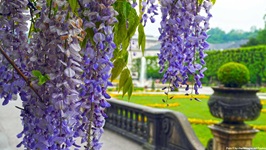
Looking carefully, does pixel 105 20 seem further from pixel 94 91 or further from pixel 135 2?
pixel 135 2

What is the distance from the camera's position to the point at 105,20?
0.80m

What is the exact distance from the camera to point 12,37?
3.01ft

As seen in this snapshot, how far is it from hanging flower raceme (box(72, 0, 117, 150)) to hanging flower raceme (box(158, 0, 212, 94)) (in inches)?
13.9

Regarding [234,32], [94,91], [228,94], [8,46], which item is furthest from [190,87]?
[234,32]

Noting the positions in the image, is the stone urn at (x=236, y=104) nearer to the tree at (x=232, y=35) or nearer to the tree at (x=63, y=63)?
the tree at (x=63, y=63)

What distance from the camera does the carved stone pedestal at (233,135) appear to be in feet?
15.6

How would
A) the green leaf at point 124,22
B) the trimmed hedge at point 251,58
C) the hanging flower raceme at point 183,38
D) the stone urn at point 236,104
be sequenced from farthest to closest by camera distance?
the trimmed hedge at point 251,58, the stone urn at point 236,104, the hanging flower raceme at point 183,38, the green leaf at point 124,22

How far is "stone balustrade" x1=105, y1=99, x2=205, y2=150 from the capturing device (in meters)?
5.12

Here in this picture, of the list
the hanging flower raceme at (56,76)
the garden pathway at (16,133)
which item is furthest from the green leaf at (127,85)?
the garden pathway at (16,133)

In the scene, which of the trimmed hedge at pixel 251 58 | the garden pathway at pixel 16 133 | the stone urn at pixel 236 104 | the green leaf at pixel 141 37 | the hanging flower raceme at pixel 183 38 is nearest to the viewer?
the green leaf at pixel 141 37

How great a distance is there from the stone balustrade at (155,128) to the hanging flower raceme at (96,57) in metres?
4.22

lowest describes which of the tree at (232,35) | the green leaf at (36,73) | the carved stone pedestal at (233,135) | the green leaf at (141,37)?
the carved stone pedestal at (233,135)

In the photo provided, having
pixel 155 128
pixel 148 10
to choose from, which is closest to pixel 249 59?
pixel 155 128

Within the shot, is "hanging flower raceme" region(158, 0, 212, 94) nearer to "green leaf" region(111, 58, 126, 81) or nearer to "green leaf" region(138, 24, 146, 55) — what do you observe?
"green leaf" region(138, 24, 146, 55)
